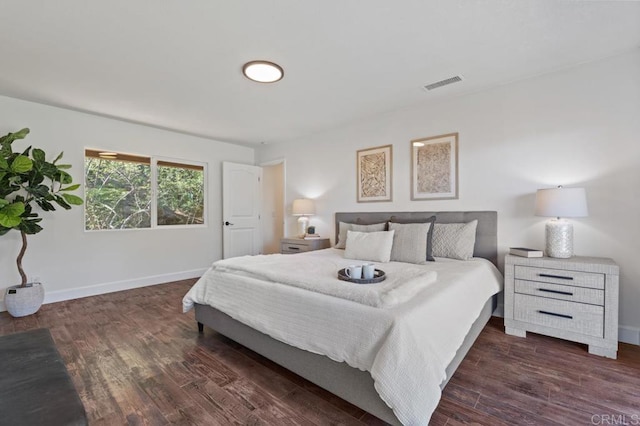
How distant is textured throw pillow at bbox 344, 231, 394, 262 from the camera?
9.41ft

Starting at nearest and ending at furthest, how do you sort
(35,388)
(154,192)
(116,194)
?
(35,388), (116,194), (154,192)

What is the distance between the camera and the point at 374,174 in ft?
13.0

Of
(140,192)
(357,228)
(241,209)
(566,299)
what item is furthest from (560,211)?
(140,192)

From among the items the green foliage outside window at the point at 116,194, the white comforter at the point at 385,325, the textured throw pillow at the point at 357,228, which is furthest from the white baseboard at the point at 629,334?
the green foliage outside window at the point at 116,194

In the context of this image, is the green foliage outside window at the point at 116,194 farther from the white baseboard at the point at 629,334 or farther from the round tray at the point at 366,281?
the white baseboard at the point at 629,334

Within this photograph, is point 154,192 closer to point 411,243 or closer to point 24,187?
point 24,187

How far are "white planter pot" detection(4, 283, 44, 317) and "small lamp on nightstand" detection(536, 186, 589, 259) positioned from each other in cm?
520

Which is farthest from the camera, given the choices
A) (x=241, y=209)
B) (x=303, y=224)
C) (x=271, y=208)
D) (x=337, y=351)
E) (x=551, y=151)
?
(x=271, y=208)

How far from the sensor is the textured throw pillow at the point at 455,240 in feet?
9.55

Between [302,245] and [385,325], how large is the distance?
2908 millimetres

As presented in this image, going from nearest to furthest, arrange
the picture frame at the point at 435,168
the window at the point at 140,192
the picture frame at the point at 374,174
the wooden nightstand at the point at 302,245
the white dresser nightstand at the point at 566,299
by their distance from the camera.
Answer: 1. the white dresser nightstand at the point at 566,299
2. the picture frame at the point at 435,168
3. the picture frame at the point at 374,174
4. the window at the point at 140,192
5. the wooden nightstand at the point at 302,245

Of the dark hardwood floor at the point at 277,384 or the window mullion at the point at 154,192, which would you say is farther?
the window mullion at the point at 154,192

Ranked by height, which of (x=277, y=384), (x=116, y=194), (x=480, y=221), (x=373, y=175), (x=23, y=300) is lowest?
(x=277, y=384)

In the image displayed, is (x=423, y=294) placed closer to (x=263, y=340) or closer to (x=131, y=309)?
(x=263, y=340)
